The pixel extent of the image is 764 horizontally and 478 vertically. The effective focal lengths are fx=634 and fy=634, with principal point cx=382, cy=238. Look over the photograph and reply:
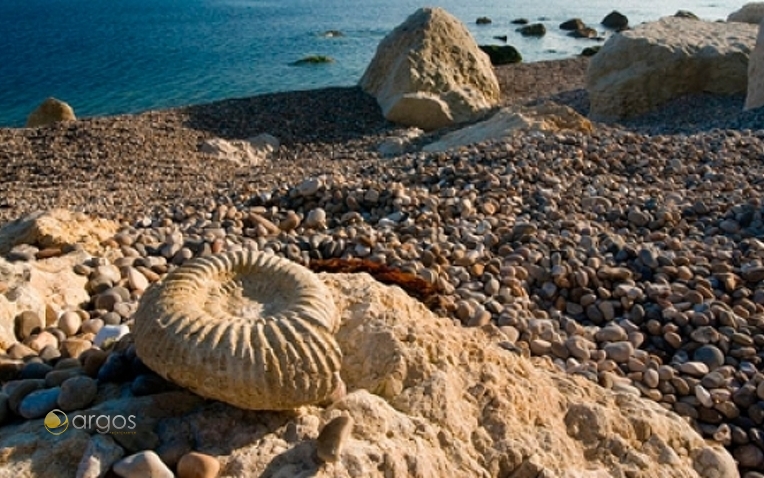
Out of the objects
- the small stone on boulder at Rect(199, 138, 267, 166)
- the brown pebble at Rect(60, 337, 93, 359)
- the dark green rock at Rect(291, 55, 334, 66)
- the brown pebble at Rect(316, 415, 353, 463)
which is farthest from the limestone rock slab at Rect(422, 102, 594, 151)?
the dark green rock at Rect(291, 55, 334, 66)

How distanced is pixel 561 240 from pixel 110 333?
312cm

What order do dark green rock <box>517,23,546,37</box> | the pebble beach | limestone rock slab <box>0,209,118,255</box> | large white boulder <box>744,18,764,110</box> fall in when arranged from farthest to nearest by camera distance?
dark green rock <box>517,23,546,37</box>
large white boulder <box>744,18,764,110</box>
limestone rock slab <box>0,209,118,255</box>
the pebble beach

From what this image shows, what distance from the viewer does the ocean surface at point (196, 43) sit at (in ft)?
69.4

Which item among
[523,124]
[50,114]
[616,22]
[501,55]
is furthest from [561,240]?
[616,22]

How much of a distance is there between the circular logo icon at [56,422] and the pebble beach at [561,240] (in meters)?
1.06

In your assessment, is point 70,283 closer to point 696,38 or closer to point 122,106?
point 696,38

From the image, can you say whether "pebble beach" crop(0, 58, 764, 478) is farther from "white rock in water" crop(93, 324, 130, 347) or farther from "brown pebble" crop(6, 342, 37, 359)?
"brown pebble" crop(6, 342, 37, 359)

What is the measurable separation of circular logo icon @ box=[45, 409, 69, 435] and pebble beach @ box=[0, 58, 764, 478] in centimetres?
106

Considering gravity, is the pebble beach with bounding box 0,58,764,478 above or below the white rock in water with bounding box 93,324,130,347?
below

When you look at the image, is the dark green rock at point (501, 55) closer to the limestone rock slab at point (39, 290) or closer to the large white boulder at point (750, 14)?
the large white boulder at point (750, 14)

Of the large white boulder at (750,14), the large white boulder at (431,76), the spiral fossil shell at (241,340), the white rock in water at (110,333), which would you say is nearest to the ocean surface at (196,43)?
the large white boulder at (431,76)

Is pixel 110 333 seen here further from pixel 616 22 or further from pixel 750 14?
pixel 616 22

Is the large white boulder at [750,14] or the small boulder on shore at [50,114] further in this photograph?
the large white boulder at [750,14]

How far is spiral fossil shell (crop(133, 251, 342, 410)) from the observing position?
2.08m
